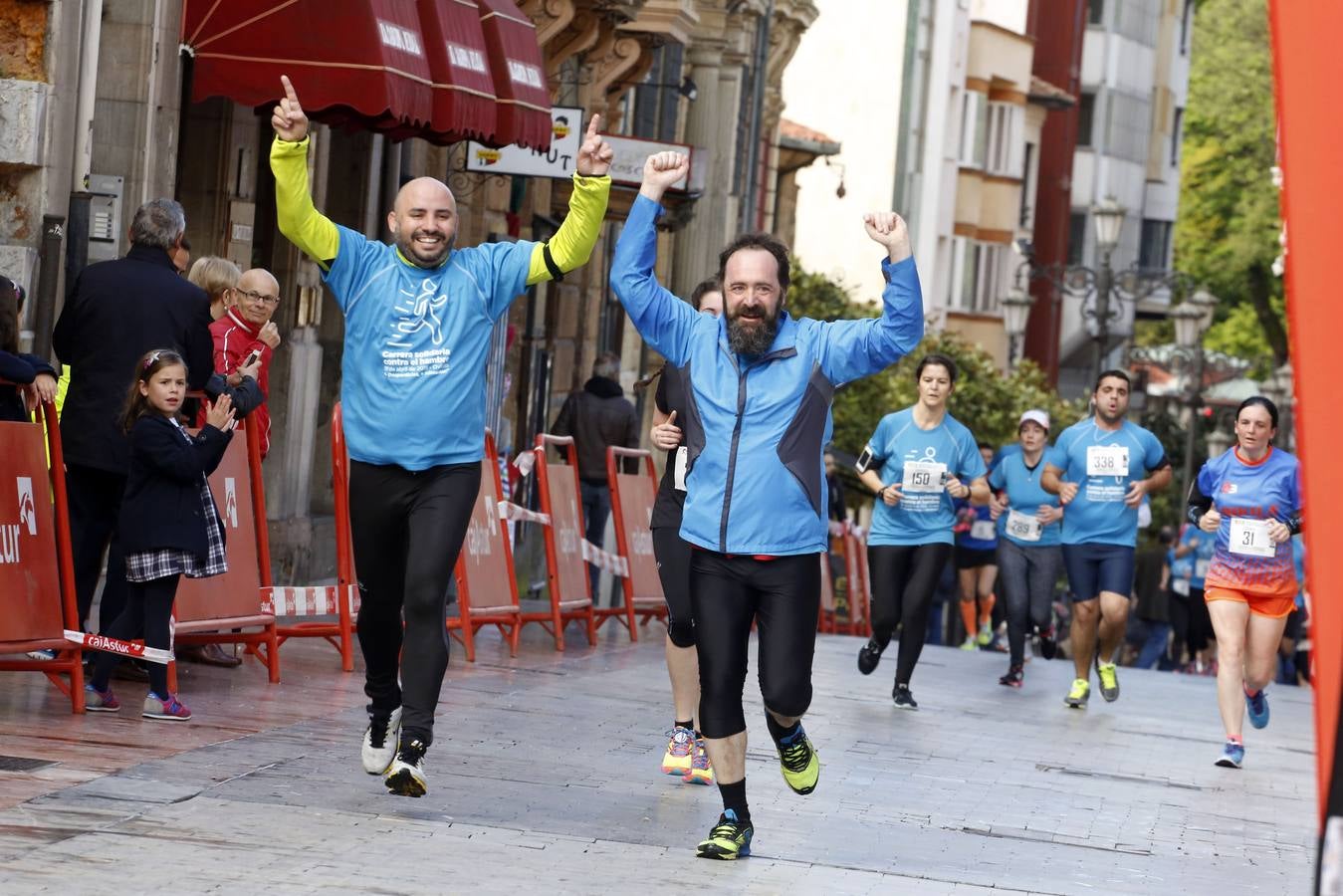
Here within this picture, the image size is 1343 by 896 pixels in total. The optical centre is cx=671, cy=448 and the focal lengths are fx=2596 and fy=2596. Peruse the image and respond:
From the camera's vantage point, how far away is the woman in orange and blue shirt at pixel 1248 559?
42.8ft

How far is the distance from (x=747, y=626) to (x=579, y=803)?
3.84ft

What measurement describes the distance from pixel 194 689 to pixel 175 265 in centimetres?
185

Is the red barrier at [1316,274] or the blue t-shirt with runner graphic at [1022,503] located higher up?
the red barrier at [1316,274]

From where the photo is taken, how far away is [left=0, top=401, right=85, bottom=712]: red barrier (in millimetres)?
9797

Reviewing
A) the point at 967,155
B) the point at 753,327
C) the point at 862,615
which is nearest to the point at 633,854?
the point at 753,327

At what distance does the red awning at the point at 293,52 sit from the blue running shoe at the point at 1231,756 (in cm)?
595

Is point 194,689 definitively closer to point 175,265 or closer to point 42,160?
point 175,265

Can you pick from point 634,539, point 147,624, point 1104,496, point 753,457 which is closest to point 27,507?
point 147,624

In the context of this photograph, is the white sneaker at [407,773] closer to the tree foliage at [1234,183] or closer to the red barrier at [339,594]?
the red barrier at [339,594]

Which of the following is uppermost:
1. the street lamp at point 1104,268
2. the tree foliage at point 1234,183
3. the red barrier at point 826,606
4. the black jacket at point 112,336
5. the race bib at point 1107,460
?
the tree foliage at point 1234,183

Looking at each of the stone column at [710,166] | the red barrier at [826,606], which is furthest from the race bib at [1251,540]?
the stone column at [710,166]

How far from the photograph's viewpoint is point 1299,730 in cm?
1664

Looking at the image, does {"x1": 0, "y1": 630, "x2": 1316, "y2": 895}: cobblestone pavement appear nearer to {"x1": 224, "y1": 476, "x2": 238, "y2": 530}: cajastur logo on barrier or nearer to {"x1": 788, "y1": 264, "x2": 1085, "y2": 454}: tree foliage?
{"x1": 224, "y1": 476, "x2": 238, "y2": 530}: cajastur logo on barrier

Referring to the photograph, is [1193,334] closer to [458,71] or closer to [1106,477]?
[1106,477]
